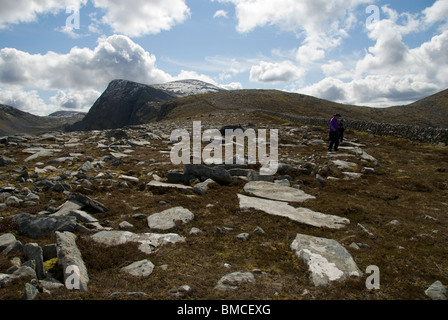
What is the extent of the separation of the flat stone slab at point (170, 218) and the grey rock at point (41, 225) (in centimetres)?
177

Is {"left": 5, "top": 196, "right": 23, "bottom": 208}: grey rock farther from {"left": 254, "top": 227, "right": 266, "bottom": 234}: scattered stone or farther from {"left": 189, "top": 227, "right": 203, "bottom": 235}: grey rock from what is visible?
{"left": 254, "top": 227, "right": 266, "bottom": 234}: scattered stone

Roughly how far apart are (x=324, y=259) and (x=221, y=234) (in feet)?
7.52

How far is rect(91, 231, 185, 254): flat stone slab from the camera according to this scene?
546 cm

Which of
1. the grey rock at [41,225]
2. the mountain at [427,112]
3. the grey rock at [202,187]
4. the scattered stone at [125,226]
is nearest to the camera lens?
the grey rock at [41,225]

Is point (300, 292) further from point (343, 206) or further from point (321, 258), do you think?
point (343, 206)

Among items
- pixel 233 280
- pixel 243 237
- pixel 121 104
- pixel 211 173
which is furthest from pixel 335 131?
pixel 121 104

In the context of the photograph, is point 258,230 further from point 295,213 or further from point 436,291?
point 436,291

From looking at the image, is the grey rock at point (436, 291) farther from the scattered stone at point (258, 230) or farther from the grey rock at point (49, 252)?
the grey rock at point (49, 252)

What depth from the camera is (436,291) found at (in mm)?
4047

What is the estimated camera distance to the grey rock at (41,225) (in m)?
5.66

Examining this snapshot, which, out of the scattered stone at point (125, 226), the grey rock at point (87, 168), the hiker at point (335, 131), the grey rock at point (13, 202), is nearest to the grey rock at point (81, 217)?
the scattered stone at point (125, 226)

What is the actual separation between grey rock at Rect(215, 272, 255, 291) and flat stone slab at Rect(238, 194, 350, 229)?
2.97 meters
